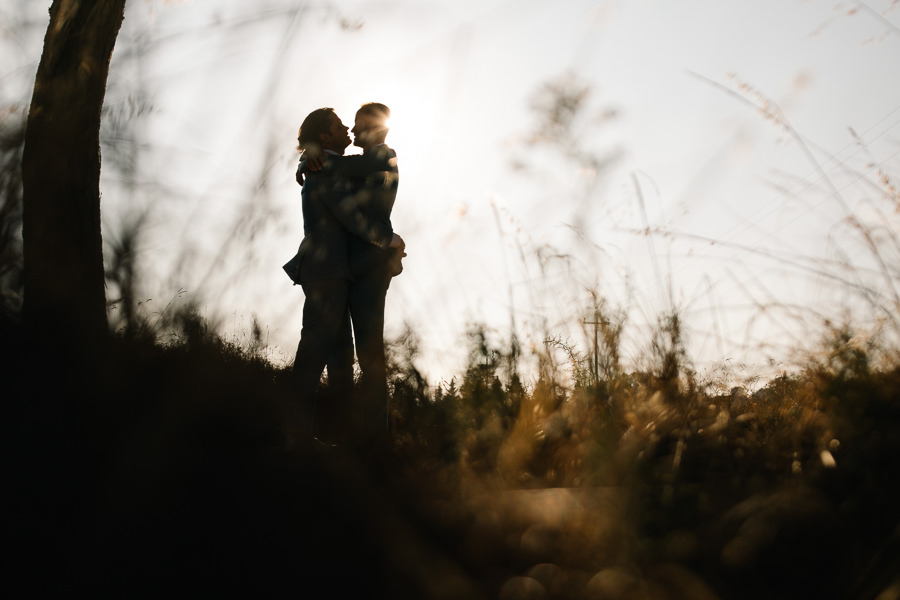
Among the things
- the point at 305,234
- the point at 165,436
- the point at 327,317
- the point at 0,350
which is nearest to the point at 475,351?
the point at 327,317

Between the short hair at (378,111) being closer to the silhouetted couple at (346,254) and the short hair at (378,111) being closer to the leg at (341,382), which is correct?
the silhouetted couple at (346,254)

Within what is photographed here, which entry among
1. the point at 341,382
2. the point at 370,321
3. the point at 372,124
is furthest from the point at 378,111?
the point at 341,382

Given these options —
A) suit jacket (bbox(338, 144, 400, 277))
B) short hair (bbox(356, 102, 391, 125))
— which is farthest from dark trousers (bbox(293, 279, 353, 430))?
short hair (bbox(356, 102, 391, 125))

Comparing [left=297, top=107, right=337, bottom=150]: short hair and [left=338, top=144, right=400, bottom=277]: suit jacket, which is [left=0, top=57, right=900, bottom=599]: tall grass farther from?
[left=297, top=107, right=337, bottom=150]: short hair

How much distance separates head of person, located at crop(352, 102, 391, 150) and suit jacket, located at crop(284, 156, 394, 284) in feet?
0.58

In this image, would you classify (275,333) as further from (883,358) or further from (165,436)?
(883,358)

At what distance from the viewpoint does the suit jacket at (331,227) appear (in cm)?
318

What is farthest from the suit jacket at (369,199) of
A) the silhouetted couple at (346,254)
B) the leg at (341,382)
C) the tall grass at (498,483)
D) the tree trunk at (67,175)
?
the tree trunk at (67,175)

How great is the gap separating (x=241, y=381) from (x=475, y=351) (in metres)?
1.35

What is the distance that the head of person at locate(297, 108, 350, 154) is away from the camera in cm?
333

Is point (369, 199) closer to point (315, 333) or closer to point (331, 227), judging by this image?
point (331, 227)

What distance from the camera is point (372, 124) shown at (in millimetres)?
3340

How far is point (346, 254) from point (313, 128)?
2.05 feet

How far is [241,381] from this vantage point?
12.6ft
